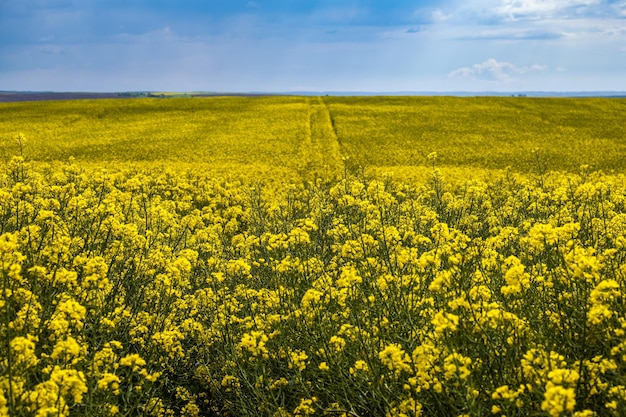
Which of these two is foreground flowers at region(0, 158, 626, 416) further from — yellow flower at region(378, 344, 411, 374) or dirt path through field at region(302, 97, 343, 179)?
dirt path through field at region(302, 97, 343, 179)

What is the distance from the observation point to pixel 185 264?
19.3 ft

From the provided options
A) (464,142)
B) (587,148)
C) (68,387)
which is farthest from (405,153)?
(68,387)

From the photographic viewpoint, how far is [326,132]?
30.8 m

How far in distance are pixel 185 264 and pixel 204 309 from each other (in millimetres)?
1088

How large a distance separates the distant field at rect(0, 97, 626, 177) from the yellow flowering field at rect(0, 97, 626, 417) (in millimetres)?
3815

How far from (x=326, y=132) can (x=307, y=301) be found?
26.7m

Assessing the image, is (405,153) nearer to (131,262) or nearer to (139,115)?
(131,262)

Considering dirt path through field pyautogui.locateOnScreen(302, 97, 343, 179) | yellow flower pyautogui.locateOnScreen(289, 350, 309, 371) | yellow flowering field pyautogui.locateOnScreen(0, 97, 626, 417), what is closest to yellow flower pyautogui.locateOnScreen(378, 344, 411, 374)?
yellow flowering field pyautogui.locateOnScreen(0, 97, 626, 417)

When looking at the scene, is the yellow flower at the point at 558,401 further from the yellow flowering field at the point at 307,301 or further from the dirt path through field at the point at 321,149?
the dirt path through field at the point at 321,149

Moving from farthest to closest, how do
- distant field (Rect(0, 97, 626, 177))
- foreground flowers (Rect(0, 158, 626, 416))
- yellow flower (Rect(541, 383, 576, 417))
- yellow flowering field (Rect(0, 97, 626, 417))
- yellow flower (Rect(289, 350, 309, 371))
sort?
1. distant field (Rect(0, 97, 626, 177))
2. yellow flower (Rect(289, 350, 309, 371))
3. yellow flowering field (Rect(0, 97, 626, 417))
4. foreground flowers (Rect(0, 158, 626, 416))
5. yellow flower (Rect(541, 383, 576, 417))

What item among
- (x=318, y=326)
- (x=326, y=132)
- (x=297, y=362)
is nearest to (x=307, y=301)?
(x=318, y=326)

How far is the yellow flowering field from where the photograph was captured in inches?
152

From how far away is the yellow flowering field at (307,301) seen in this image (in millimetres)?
3850

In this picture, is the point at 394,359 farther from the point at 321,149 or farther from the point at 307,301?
the point at 321,149
